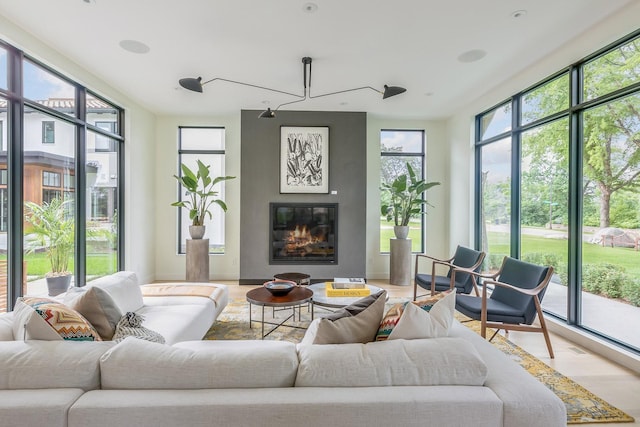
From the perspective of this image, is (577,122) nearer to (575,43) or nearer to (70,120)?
(575,43)

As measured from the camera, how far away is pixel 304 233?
18.7 ft

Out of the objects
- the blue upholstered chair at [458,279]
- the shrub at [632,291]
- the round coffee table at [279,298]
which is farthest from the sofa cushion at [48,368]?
the shrub at [632,291]

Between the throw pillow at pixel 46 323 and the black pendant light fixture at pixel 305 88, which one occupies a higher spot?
the black pendant light fixture at pixel 305 88

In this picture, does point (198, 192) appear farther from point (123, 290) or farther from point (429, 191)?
point (429, 191)

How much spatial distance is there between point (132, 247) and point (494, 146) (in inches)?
227

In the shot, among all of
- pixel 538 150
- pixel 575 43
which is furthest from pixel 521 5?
pixel 538 150

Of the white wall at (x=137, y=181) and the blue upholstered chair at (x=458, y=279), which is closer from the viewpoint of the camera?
the blue upholstered chair at (x=458, y=279)

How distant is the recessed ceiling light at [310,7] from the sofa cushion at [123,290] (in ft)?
9.15

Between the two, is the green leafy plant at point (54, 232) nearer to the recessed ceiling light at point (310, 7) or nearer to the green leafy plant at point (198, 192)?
the green leafy plant at point (198, 192)

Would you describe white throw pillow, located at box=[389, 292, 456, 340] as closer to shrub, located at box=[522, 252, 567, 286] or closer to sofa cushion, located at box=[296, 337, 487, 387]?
sofa cushion, located at box=[296, 337, 487, 387]

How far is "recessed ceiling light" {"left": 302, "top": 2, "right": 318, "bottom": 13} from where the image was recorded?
8.72ft

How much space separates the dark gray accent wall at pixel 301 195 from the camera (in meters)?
5.56

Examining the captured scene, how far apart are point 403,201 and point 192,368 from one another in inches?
197

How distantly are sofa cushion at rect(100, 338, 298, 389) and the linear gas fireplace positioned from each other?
14.2ft
